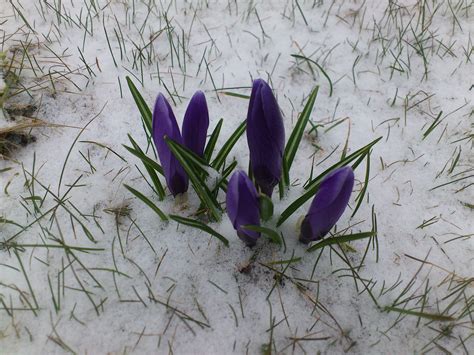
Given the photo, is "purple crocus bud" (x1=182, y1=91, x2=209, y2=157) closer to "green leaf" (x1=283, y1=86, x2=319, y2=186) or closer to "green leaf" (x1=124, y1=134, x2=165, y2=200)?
"green leaf" (x1=124, y1=134, x2=165, y2=200)

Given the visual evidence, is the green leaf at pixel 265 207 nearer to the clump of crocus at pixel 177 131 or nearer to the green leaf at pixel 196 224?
the green leaf at pixel 196 224

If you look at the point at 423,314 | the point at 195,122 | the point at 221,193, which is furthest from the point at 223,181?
the point at 423,314

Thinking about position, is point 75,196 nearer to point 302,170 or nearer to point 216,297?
point 216,297

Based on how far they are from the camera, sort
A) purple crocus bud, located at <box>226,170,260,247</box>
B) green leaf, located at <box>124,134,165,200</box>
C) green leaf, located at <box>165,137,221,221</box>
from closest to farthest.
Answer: purple crocus bud, located at <box>226,170,260,247</box>
green leaf, located at <box>165,137,221,221</box>
green leaf, located at <box>124,134,165,200</box>

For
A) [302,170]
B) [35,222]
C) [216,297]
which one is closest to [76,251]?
[35,222]

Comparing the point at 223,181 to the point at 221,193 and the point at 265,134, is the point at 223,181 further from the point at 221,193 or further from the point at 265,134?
the point at 265,134

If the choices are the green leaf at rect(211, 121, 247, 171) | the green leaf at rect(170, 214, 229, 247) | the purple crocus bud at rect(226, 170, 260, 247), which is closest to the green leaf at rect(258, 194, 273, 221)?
the purple crocus bud at rect(226, 170, 260, 247)
